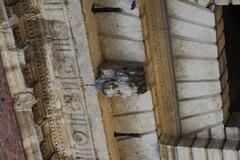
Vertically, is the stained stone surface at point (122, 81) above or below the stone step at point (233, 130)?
above

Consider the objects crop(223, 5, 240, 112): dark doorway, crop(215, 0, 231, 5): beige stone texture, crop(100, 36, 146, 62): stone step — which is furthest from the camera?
crop(223, 5, 240, 112): dark doorway

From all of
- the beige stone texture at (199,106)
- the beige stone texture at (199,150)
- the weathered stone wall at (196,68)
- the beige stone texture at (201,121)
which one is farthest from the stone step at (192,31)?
the beige stone texture at (199,150)

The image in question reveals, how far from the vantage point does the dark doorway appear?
4844mm

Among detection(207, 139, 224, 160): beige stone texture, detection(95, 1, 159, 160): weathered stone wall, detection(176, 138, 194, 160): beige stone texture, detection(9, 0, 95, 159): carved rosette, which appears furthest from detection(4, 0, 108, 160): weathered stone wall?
detection(207, 139, 224, 160): beige stone texture

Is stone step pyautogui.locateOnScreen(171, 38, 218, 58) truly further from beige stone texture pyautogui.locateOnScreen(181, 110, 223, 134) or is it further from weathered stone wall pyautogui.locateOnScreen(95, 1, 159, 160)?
beige stone texture pyautogui.locateOnScreen(181, 110, 223, 134)

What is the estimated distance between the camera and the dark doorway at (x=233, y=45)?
15.9 ft

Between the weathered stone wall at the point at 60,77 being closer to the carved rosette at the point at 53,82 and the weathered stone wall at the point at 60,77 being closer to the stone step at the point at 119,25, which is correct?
the carved rosette at the point at 53,82

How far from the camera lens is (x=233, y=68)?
494 cm

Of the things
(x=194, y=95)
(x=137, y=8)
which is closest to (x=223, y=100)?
(x=194, y=95)

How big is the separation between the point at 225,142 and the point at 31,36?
5.17 feet

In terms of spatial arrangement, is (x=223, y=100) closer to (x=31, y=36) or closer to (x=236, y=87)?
(x=236, y=87)

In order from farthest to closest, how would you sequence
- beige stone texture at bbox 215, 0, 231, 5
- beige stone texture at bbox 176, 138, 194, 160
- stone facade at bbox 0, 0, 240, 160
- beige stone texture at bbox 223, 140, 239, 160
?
beige stone texture at bbox 176, 138, 194, 160, beige stone texture at bbox 223, 140, 239, 160, stone facade at bbox 0, 0, 240, 160, beige stone texture at bbox 215, 0, 231, 5

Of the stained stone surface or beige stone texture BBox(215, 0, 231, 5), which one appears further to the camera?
the stained stone surface

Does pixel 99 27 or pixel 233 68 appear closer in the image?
pixel 99 27
